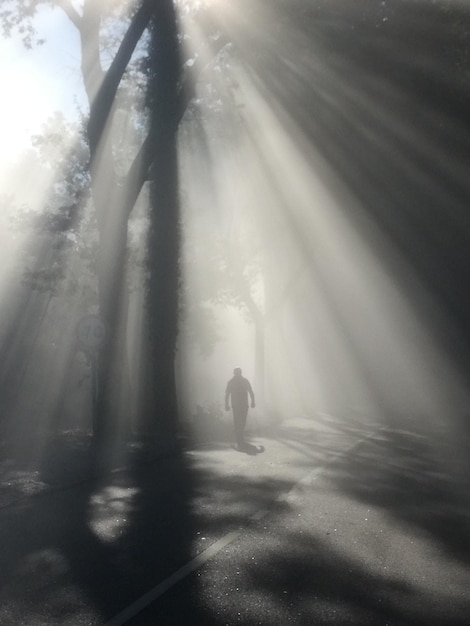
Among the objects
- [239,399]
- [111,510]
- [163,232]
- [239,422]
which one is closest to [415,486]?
[111,510]

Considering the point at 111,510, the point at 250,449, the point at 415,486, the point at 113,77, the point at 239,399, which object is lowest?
the point at 415,486

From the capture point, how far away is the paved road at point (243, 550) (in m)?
6.70

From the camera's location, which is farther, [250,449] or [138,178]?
[138,178]

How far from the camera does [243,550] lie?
28.5ft

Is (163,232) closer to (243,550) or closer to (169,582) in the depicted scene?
(243,550)

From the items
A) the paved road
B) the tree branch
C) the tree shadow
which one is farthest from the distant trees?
the paved road

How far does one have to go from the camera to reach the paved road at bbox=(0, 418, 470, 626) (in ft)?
22.0

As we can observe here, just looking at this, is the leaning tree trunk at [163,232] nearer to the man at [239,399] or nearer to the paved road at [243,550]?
the man at [239,399]

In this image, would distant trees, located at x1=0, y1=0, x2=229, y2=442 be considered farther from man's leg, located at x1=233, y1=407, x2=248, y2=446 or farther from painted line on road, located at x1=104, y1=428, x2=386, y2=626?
painted line on road, located at x1=104, y1=428, x2=386, y2=626

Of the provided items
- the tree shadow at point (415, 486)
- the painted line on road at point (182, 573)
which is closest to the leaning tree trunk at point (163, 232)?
the tree shadow at point (415, 486)

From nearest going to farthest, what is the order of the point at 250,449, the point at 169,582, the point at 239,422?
1. the point at 169,582
2. the point at 250,449
3. the point at 239,422

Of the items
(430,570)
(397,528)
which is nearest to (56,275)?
(397,528)

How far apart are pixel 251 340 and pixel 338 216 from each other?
2092 inches

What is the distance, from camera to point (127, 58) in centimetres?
2348
